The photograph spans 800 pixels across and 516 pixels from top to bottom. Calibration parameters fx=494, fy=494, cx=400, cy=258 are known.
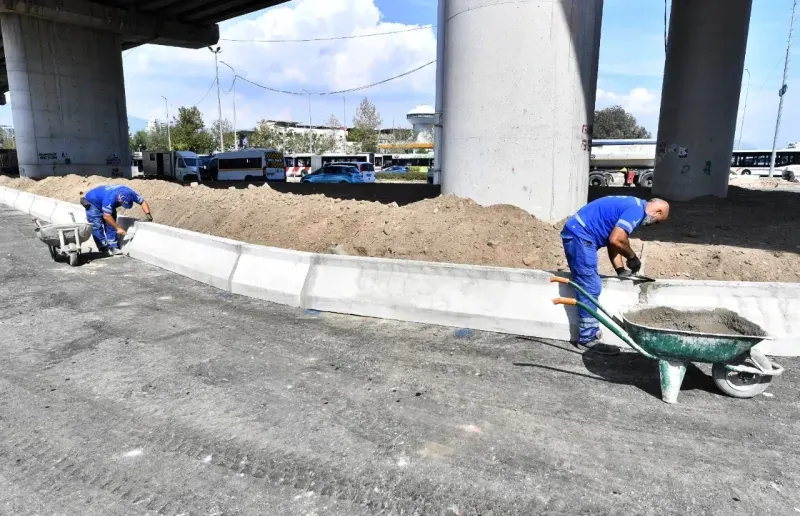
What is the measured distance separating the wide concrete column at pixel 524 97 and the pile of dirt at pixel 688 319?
11.9 feet

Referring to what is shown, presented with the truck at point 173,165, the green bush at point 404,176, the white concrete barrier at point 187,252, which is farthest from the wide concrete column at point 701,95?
the green bush at point 404,176

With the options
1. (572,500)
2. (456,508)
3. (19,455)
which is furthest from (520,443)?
(19,455)

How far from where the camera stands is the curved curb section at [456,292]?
4684mm

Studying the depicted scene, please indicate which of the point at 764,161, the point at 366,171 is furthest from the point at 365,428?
the point at 764,161

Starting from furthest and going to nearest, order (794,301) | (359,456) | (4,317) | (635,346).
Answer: (4,317) → (794,301) → (635,346) → (359,456)

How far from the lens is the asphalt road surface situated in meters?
2.75

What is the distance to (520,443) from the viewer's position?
10.7 feet

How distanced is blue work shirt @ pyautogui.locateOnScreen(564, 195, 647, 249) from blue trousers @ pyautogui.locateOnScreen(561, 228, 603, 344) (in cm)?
7

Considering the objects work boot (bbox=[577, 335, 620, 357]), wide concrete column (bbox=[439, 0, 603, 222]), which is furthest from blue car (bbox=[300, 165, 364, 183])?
work boot (bbox=[577, 335, 620, 357])

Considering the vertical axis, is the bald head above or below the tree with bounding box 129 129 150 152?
below

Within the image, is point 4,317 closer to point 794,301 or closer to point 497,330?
point 497,330

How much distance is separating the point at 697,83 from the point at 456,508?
15.2m

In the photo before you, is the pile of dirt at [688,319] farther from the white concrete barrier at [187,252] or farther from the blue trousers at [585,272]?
the white concrete barrier at [187,252]

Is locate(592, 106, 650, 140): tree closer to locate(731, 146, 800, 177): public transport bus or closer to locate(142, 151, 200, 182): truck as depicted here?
locate(731, 146, 800, 177): public transport bus
